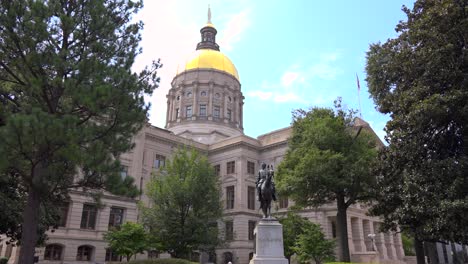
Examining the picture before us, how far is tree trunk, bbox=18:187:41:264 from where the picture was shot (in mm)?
14062

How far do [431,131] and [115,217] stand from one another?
3377 cm

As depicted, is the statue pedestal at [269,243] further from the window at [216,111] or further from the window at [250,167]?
the window at [216,111]

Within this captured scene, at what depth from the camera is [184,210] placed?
32.9 m

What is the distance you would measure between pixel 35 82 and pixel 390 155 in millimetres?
17519

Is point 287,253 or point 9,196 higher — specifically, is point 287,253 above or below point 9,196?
below

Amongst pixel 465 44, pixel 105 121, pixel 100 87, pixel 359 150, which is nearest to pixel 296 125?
pixel 359 150

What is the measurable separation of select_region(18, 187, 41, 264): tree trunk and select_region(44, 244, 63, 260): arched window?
24.8 meters

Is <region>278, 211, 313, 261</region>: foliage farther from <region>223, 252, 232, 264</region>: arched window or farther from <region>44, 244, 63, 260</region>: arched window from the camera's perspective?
<region>44, 244, 63, 260</region>: arched window

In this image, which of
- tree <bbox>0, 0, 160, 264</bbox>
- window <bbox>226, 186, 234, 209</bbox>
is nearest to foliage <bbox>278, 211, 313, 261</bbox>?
window <bbox>226, 186, 234, 209</bbox>

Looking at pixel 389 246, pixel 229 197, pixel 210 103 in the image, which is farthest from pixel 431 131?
pixel 210 103

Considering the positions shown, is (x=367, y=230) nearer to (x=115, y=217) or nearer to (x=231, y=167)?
(x=231, y=167)

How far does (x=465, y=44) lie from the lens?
744 inches

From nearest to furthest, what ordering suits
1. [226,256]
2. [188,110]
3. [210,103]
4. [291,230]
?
[291,230] < [226,256] < [210,103] < [188,110]

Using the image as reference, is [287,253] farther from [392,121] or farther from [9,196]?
[9,196]
